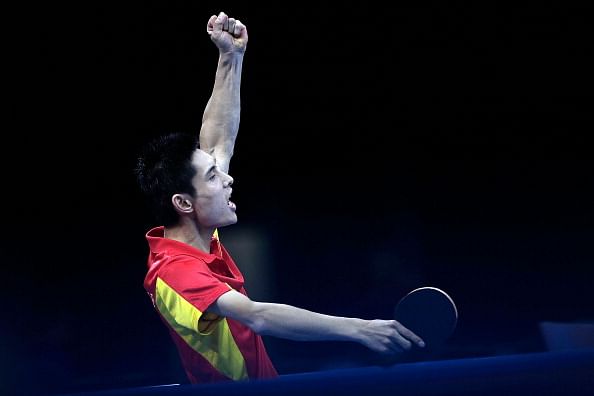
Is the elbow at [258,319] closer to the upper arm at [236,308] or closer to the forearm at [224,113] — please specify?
the upper arm at [236,308]

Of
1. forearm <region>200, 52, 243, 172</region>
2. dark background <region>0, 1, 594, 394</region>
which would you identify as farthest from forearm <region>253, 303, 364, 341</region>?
dark background <region>0, 1, 594, 394</region>

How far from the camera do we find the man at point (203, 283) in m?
1.92

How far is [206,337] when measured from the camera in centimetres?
216

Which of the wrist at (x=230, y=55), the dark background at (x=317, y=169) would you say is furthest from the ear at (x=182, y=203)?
the dark background at (x=317, y=169)

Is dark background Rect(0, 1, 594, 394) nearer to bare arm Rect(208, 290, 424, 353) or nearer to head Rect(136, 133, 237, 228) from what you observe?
head Rect(136, 133, 237, 228)

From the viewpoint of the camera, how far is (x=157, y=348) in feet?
14.1

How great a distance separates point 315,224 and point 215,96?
6.66 feet

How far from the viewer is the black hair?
230cm

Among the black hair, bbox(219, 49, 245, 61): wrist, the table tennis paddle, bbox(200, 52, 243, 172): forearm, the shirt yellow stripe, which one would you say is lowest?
the shirt yellow stripe

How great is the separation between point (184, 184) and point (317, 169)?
2220mm

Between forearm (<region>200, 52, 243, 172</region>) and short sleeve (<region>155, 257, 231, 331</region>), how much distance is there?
0.56 meters

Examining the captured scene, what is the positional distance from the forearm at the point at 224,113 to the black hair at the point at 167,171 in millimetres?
237

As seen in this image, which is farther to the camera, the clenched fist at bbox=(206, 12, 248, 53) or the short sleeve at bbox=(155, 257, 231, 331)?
the clenched fist at bbox=(206, 12, 248, 53)

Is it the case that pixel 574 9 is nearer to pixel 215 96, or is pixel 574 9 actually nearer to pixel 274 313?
pixel 215 96
